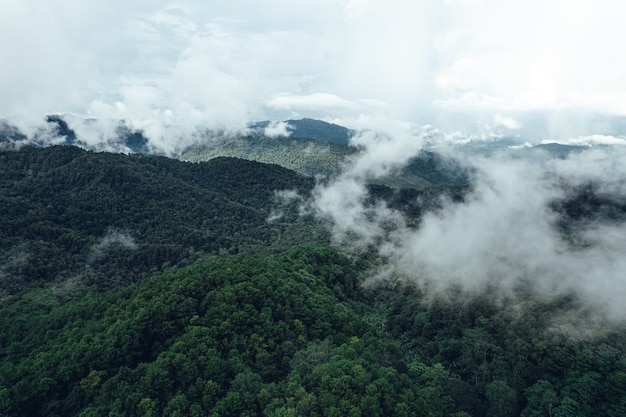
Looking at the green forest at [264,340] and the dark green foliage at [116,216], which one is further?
the dark green foliage at [116,216]

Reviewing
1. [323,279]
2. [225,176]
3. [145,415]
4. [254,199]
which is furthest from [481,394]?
[225,176]

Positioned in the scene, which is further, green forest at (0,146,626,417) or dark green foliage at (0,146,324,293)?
dark green foliage at (0,146,324,293)

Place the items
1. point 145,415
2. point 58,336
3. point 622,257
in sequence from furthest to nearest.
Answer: point 622,257 → point 58,336 → point 145,415

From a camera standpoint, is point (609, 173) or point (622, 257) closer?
point (622, 257)

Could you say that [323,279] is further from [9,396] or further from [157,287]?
[9,396]

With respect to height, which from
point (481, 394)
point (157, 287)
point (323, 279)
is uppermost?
point (157, 287)

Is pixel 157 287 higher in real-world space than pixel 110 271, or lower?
higher

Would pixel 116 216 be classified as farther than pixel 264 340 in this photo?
Yes

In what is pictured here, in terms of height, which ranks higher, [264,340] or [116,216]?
[116,216]
